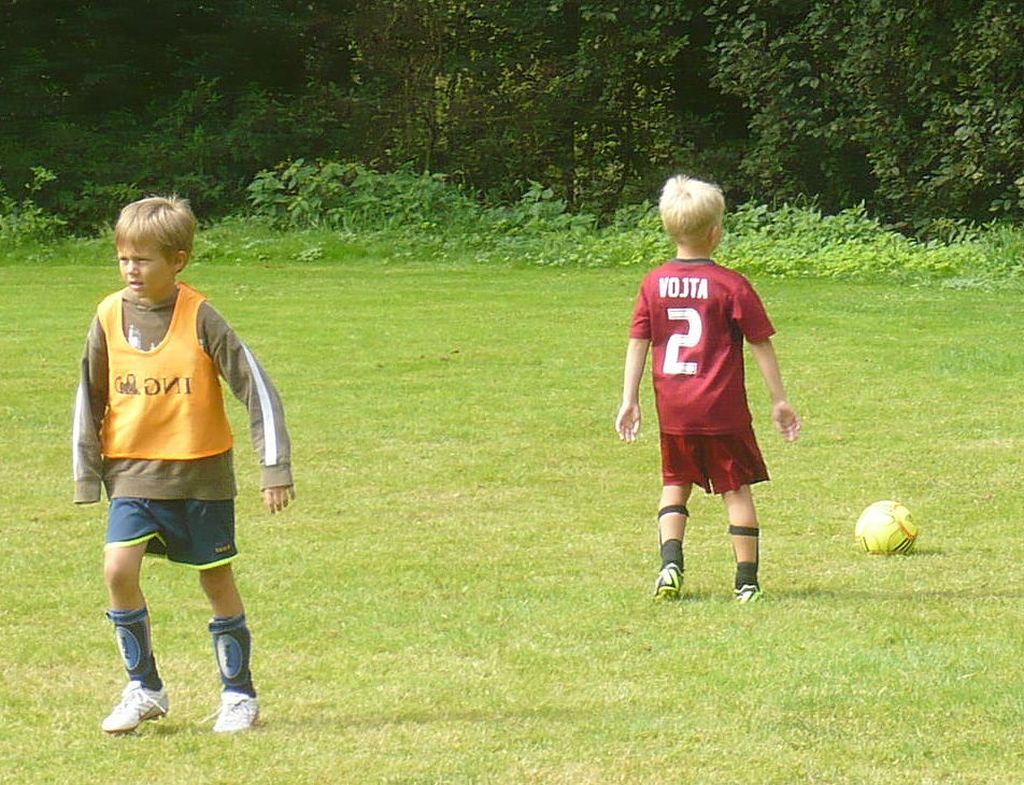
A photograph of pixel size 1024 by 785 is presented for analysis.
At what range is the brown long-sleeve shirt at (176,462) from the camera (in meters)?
4.78

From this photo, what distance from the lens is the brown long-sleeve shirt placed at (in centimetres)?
478

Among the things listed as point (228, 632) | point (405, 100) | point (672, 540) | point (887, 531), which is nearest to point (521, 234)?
point (405, 100)

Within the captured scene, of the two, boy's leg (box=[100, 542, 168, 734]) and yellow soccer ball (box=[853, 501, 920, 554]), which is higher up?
boy's leg (box=[100, 542, 168, 734])

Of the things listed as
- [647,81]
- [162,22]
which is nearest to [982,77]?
[647,81]

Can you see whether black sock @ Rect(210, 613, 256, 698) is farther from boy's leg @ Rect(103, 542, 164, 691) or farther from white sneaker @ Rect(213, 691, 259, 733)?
boy's leg @ Rect(103, 542, 164, 691)

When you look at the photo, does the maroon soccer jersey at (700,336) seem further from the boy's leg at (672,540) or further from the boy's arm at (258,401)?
the boy's arm at (258,401)

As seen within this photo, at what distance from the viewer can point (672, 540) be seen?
21.7 ft

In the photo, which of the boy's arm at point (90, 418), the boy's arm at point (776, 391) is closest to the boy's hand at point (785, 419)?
the boy's arm at point (776, 391)

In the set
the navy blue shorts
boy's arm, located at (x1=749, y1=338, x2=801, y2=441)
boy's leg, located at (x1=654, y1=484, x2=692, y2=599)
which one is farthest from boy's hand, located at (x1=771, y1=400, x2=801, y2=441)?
the navy blue shorts

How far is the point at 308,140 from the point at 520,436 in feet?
62.2

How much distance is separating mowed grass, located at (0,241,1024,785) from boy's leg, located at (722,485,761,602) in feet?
0.33

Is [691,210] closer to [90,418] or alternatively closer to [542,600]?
[542,600]

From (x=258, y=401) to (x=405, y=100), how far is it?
24524 mm

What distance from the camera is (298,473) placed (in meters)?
9.25
